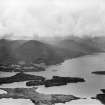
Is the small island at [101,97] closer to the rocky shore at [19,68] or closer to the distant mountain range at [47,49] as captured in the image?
the distant mountain range at [47,49]

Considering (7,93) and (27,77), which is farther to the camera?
(27,77)

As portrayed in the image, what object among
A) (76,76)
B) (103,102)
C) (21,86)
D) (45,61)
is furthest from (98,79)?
(21,86)

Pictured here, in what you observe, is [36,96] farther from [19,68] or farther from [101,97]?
[101,97]

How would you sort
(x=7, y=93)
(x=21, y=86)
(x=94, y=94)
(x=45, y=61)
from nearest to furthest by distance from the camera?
(x=94, y=94)
(x=7, y=93)
(x=21, y=86)
(x=45, y=61)

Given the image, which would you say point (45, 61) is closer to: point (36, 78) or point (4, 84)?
point (36, 78)

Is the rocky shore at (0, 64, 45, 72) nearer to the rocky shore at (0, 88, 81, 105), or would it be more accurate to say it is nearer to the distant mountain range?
the distant mountain range

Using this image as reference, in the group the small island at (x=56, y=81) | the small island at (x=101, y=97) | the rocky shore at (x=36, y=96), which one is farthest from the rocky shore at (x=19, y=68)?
the small island at (x=101, y=97)

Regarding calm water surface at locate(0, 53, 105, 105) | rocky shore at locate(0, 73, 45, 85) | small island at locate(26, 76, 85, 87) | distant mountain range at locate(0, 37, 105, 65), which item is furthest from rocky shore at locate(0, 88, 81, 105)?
distant mountain range at locate(0, 37, 105, 65)
